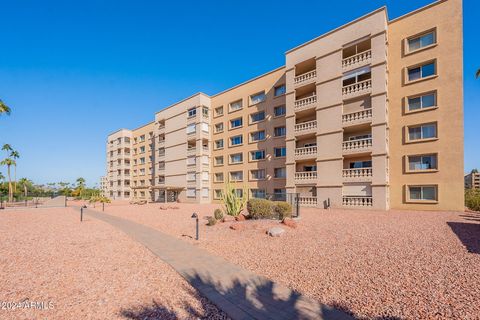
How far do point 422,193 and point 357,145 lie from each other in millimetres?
6951

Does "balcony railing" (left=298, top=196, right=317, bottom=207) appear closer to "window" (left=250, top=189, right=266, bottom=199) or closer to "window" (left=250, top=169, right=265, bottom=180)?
"window" (left=250, top=189, right=266, bottom=199)

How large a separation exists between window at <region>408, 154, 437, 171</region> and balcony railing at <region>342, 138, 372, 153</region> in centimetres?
402

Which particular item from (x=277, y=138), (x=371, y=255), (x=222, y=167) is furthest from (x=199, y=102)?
(x=371, y=255)

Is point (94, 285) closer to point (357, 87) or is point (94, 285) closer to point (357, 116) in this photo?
point (357, 116)

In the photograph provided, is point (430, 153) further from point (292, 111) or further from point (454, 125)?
point (292, 111)

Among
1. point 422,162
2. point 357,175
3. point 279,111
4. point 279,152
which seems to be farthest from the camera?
point 279,111

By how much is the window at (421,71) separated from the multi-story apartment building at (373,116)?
8 cm

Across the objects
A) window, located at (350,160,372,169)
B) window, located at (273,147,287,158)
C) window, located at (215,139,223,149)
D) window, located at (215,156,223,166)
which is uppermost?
window, located at (215,139,223,149)

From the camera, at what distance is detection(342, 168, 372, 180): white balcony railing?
67.6 ft

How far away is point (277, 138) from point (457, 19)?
19899 mm

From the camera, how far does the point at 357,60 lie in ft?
72.3

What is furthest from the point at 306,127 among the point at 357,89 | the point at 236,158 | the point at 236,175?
the point at 236,175

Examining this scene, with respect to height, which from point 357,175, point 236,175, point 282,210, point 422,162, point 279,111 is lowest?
point 282,210

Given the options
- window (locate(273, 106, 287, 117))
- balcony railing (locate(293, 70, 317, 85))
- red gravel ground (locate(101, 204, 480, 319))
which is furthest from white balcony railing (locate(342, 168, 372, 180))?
window (locate(273, 106, 287, 117))
